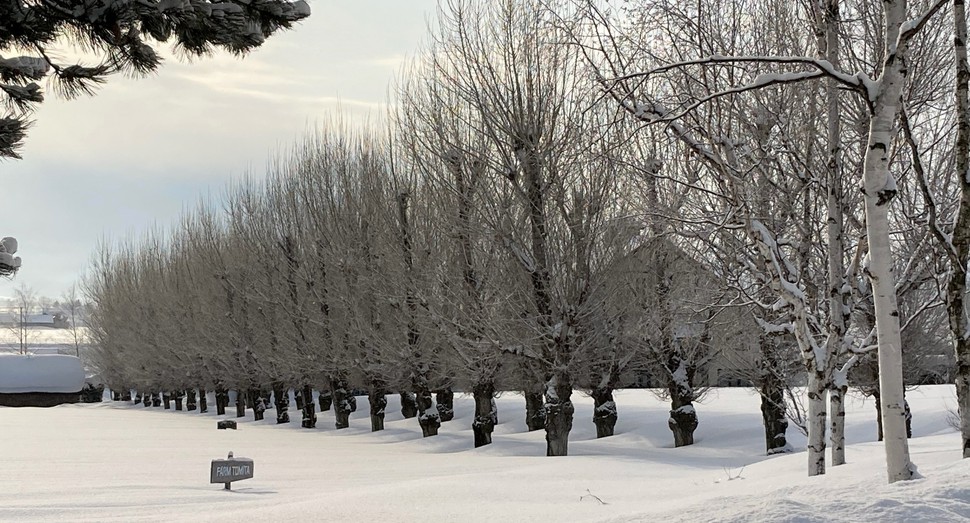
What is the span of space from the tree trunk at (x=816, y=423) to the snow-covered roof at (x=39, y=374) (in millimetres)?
65087

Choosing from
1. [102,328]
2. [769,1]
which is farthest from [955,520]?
[102,328]

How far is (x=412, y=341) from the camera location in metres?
26.2

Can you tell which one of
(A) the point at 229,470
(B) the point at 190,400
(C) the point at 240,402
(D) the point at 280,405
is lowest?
(B) the point at 190,400

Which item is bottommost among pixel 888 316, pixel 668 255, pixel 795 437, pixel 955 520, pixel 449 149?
pixel 795 437

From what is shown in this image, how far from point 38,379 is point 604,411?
5419cm

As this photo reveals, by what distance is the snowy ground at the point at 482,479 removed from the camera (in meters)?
6.04

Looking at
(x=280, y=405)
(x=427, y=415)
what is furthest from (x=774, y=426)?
(x=280, y=405)

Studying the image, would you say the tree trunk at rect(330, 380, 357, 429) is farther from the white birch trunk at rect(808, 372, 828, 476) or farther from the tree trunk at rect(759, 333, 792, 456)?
the white birch trunk at rect(808, 372, 828, 476)

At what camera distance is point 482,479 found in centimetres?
1206

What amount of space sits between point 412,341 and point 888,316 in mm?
19987

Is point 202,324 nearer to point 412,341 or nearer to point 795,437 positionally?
point 412,341

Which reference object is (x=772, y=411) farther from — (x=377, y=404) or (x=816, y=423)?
(x=377, y=404)

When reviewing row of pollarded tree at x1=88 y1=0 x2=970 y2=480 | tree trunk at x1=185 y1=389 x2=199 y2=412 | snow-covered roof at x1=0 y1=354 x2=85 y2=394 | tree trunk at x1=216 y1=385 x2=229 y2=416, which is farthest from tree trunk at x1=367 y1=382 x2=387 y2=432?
snow-covered roof at x1=0 y1=354 x2=85 y2=394

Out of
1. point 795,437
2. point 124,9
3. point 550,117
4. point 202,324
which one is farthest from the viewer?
point 202,324
